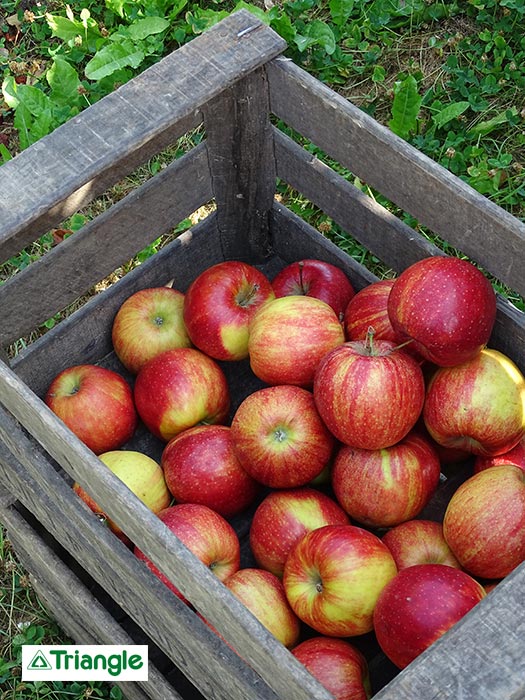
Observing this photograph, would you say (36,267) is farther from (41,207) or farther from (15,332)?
(41,207)

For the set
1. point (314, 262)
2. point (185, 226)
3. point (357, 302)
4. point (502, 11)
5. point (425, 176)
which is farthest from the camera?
point (502, 11)

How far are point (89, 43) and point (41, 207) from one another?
216 cm

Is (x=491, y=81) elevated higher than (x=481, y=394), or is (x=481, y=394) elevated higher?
(x=481, y=394)

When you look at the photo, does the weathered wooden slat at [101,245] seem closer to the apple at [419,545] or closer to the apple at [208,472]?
the apple at [208,472]

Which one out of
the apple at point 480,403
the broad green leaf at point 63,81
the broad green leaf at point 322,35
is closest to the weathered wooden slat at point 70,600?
the apple at point 480,403

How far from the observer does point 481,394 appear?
170 centimetres

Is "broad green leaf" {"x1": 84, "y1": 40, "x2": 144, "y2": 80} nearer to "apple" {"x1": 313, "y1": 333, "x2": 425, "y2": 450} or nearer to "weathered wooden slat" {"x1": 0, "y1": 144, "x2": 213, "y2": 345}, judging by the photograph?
"weathered wooden slat" {"x1": 0, "y1": 144, "x2": 213, "y2": 345}

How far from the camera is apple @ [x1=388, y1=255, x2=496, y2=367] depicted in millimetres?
1648

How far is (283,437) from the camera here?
1.74 m

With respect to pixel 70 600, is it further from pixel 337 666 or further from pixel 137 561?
pixel 337 666

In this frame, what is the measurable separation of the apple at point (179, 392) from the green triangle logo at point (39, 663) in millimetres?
706

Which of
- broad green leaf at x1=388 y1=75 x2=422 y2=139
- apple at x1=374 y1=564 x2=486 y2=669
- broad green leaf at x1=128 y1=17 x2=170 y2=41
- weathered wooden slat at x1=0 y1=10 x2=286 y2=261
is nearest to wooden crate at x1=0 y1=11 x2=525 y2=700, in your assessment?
weathered wooden slat at x1=0 y1=10 x2=286 y2=261

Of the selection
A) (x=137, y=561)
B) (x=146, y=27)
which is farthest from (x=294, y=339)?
(x=146, y=27)

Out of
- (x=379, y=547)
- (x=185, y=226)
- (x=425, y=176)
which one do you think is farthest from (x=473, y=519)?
(x=185, y=226)
